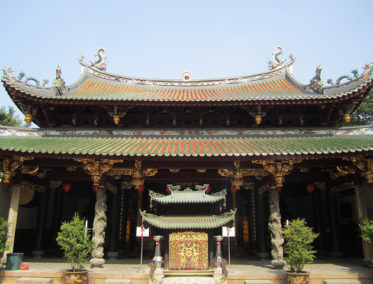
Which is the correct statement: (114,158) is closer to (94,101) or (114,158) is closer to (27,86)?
(94,101)

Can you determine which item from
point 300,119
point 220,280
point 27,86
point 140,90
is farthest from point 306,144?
point 27,86

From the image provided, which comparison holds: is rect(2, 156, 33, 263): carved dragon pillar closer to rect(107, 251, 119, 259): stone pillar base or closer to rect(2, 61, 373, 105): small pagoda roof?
rect(2, 61, 373, 105): small pagoda roof

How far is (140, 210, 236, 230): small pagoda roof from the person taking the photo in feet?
31.0

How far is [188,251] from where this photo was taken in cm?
951

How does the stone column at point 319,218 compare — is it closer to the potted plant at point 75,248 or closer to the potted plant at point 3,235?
the potted plant at point 75,248

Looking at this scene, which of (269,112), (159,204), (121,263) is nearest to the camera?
(159,204)

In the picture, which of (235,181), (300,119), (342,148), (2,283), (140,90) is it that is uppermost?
(140,90)

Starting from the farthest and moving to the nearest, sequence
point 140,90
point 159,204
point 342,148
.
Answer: point 140,90 → point 159,204 → point 342,148

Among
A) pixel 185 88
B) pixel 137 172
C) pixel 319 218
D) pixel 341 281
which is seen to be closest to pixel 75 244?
pixel 137 172

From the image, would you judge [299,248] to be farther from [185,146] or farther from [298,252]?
[185,146]

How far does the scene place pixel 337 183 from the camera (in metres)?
12.3

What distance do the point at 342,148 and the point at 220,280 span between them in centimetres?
592

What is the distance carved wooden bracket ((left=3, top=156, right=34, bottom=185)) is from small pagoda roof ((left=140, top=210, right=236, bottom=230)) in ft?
16.2

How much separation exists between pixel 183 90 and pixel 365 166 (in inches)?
403
